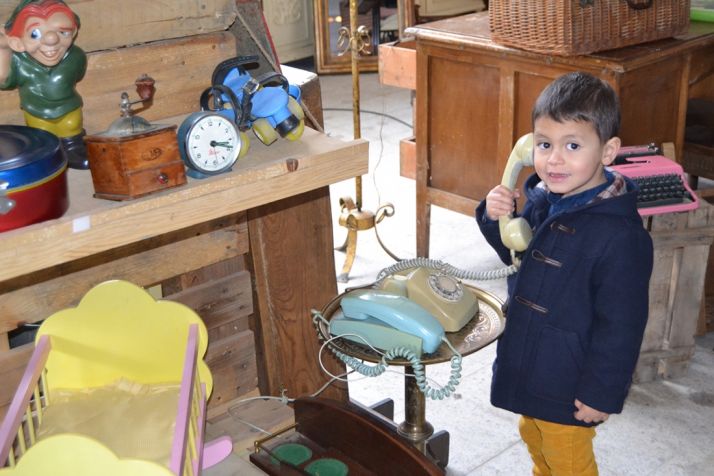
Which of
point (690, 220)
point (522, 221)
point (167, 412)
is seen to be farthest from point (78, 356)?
point (690, 220)

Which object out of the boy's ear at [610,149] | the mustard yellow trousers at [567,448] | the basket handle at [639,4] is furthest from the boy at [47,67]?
the basket handle at [639,4]

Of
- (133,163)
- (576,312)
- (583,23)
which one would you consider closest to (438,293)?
(576,312)

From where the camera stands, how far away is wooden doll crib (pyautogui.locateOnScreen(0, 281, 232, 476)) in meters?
1.62

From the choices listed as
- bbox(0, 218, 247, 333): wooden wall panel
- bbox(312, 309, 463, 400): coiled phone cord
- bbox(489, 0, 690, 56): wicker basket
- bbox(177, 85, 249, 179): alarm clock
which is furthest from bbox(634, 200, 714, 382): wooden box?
bbox(177, 85, 249, 179): alarm clock

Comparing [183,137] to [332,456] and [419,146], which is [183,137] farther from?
[419,146]

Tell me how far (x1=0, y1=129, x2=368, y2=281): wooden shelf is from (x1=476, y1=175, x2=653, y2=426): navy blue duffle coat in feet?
1.55

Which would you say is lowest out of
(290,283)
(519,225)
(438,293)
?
(290,283)

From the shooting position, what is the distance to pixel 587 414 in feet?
6.13

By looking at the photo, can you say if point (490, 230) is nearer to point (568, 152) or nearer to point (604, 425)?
point (568, 152)

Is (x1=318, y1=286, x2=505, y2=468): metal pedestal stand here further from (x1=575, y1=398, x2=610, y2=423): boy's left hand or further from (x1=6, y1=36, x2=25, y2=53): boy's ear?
(x1=6, y1=36, x2=25, y2=53): boy's ear

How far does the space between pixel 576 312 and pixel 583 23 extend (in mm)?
1336

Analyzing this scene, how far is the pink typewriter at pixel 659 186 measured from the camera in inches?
108

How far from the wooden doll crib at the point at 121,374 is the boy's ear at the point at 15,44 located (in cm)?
47

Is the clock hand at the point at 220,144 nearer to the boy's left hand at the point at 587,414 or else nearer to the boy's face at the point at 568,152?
the boy's face at the point at 568,152
